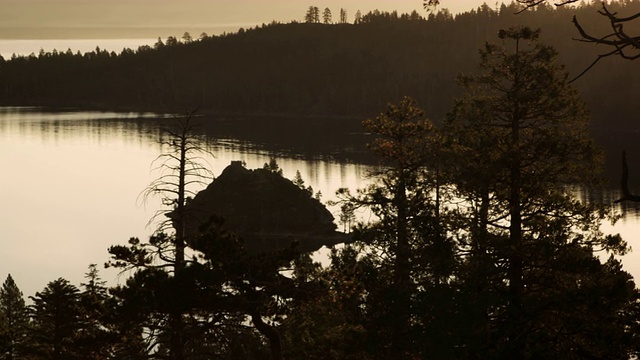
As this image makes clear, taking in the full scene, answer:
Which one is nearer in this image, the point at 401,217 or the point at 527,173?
the point at 527,173

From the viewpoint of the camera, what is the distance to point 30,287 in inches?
3398

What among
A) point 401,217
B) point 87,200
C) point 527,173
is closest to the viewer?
point 527,173

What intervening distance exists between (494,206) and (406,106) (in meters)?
4.95

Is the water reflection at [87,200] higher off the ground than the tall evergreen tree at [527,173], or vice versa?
the tall evergreen tree at [527,173]

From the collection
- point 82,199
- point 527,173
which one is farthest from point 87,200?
point 527,173

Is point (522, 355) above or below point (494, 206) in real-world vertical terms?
below

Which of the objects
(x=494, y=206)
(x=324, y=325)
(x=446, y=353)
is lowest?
(x=324, y=325)

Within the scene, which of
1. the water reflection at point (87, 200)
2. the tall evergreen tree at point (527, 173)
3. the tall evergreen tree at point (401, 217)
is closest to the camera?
the tall evergreen tree at point (527, 173)

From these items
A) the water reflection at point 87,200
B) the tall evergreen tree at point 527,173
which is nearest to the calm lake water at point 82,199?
the water reflection at point 87,200

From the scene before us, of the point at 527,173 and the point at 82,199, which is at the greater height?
the point at 527,173

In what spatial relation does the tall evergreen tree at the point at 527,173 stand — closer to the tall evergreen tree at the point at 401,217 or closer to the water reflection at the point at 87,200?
the tall evergreen tree at the point at 401,217

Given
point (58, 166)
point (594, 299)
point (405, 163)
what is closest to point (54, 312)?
point (405, 163)

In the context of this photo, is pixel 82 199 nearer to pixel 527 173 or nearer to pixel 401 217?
pixel 401 217

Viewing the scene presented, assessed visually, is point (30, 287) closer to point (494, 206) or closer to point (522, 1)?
point (494, 206)
